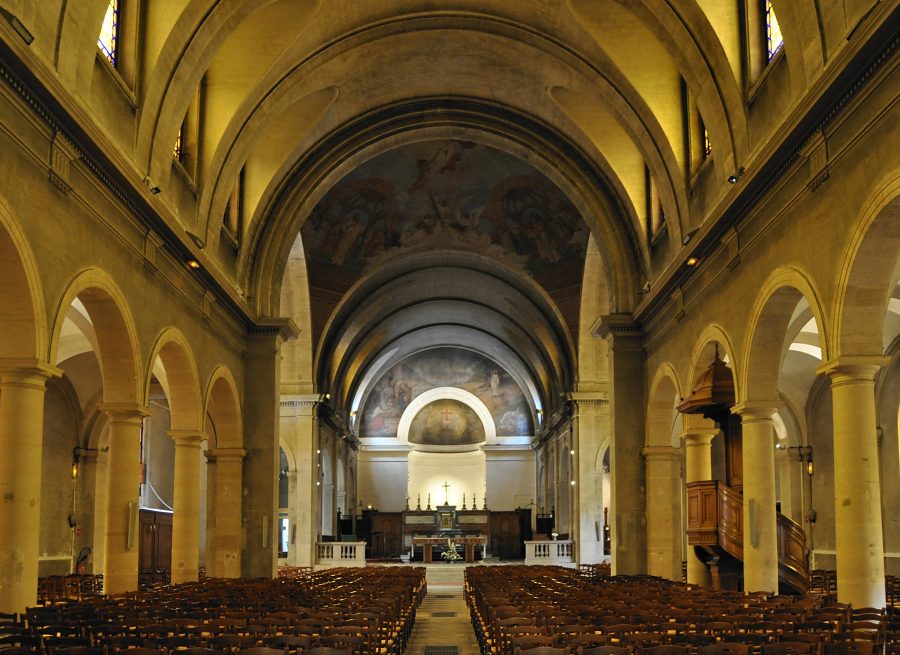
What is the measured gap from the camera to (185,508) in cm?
2102

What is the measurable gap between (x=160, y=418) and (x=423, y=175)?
11.9 m

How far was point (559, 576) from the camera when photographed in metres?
22.2

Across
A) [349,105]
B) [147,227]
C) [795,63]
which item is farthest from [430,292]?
[795,63]

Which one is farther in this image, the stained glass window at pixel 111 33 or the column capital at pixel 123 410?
the column capital at pixel 123 410

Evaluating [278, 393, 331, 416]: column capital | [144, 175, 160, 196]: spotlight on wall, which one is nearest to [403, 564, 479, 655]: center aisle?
[278, 393, 331, 416]: column capital

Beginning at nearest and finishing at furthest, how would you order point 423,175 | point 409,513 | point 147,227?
point 147,227 < point 423,175 < point 409,513

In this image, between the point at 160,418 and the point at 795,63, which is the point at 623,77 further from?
the point at 160,418

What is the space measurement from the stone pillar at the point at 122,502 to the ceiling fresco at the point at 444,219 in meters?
16.1

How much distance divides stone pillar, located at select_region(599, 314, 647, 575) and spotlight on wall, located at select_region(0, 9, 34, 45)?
54.9 ft

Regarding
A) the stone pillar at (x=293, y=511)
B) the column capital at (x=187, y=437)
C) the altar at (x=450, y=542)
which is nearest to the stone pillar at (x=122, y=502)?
the column capital at (x=187, y=437)

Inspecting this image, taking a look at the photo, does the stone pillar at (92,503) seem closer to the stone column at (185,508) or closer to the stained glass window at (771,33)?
the stone column at (185,508)

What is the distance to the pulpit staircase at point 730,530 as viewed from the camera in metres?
17.4

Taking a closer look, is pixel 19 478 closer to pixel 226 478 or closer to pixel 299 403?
pixel 226 478

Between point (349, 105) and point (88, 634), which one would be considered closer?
point (88, 634)
